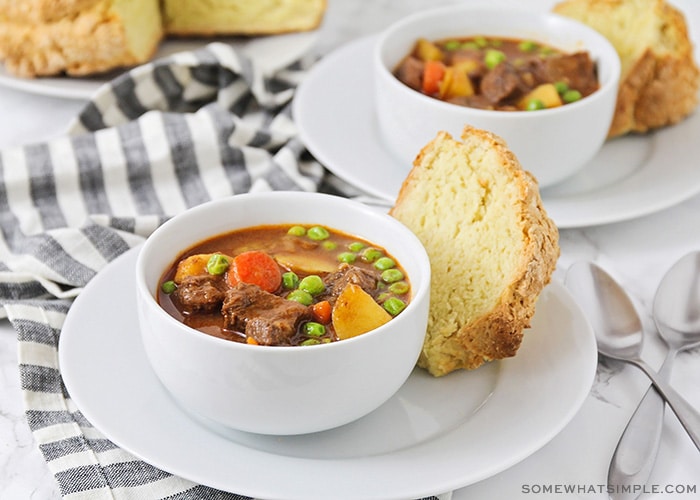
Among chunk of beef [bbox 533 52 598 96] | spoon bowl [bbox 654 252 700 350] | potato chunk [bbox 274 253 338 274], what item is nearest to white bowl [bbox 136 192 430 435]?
potato chunk [bbox 274 253 338 274]

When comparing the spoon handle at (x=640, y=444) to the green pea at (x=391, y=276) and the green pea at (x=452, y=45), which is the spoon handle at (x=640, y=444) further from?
the green pea at (x=452, y=45)

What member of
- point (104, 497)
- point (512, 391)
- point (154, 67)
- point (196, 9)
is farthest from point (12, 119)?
point (512, 391)

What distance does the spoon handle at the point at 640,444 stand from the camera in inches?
118

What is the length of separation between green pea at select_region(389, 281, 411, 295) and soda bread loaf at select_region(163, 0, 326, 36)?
3215 mm

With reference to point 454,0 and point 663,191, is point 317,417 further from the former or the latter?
point 454,0

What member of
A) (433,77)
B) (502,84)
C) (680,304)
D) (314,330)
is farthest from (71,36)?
(680,304)

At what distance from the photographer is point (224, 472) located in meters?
2.74

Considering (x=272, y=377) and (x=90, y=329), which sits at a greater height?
(x=272, y=377)

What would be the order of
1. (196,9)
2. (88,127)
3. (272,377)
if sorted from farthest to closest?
(196,9), (88,127), (272,377)

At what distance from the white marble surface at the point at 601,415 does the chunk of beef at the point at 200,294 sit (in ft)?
2.43

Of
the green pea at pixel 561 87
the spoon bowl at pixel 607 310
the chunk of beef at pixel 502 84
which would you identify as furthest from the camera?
the green pea at pixel 561 87

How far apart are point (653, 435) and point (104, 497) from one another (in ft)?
5.96

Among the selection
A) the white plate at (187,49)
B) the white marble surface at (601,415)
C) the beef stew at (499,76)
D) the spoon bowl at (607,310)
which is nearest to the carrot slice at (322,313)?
the white marble surface at (601,415)

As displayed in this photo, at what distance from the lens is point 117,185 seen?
15.5ft
